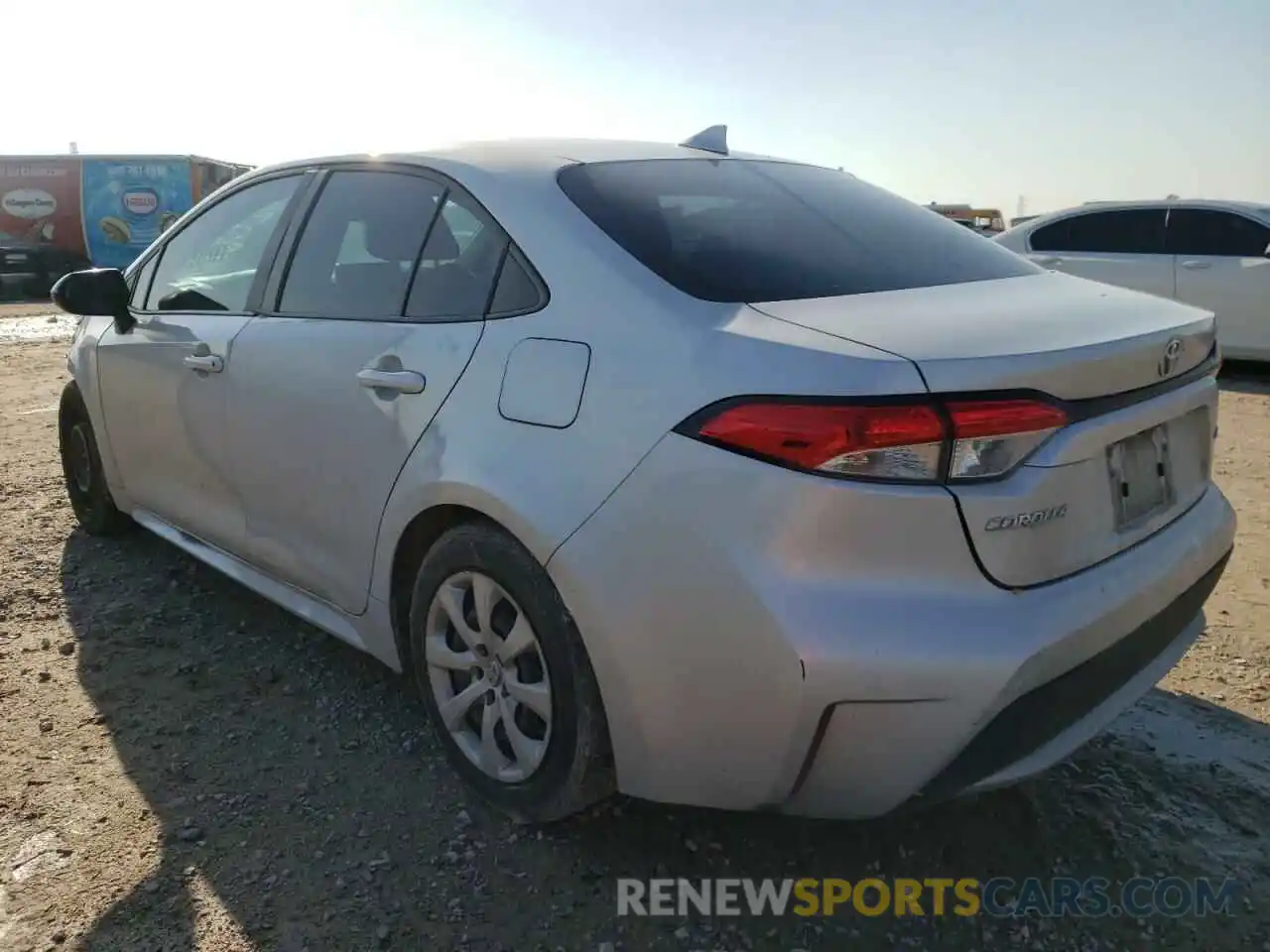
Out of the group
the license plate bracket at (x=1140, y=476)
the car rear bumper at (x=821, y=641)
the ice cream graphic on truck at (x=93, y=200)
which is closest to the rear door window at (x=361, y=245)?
the car rear bumper at (x=821, y=641)

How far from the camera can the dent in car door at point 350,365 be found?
2.47m

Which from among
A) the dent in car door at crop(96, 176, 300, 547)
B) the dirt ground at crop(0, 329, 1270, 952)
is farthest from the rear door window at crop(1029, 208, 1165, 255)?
the dent in car door at crop(96, 176, 300, 547)

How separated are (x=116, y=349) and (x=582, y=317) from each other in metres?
2.51

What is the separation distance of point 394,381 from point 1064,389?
4.92 ft

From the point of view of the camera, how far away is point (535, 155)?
2.66m

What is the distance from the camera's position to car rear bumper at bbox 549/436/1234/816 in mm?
1762

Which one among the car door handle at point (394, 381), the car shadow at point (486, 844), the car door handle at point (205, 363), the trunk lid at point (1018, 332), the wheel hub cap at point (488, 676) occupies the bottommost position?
the car shadow at point (486, 844)

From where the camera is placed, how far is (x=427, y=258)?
263 cm

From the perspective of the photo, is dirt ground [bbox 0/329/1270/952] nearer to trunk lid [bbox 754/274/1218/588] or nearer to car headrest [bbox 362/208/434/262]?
trunk lid [bbox 754/274/1218/588]

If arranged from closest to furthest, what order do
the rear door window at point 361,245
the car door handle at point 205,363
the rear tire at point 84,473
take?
the rear door window at point 361,245
the car door handle at point 205,363
the rear tire at point 84,473

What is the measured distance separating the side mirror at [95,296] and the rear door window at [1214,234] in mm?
8421

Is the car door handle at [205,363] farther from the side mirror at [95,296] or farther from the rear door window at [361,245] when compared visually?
the side mirror at [95,296]

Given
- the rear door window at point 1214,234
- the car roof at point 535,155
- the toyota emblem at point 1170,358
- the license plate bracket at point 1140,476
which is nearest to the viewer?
the license plate bracket at point 1140,476

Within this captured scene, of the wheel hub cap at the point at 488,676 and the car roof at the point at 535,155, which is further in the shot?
the car roof at the point at 535,155
